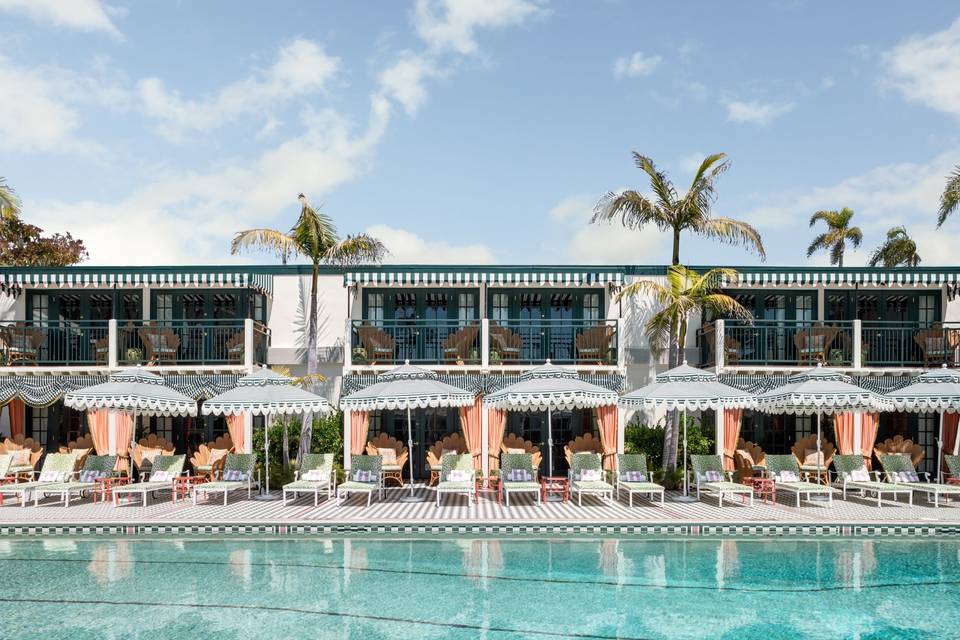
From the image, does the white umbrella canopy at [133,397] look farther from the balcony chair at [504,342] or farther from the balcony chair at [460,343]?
the balcony chair at [504,342]

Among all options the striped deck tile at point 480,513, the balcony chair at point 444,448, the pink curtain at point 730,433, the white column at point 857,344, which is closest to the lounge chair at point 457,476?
Result: the striped deck tile at point 480,513

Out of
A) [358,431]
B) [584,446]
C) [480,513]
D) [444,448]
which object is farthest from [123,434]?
[584,446]

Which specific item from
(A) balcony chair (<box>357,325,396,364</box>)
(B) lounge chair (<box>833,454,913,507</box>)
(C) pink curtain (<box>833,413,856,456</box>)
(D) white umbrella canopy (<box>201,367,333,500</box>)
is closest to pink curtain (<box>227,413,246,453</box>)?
(D) white umbrella canopy (<box>201,367,333,500</box>)

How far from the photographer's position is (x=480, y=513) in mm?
13609

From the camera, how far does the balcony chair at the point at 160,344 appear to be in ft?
60.4

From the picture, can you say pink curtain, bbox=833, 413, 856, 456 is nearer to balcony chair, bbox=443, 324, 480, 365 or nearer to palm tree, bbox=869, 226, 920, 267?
balcony chair, bbox=443, 324, 480, 365

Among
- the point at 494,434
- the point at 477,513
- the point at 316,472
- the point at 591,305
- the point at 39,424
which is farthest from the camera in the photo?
the point at 591,305

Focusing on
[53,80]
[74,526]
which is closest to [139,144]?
[53,80]

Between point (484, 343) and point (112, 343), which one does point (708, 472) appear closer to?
point (484, 343)

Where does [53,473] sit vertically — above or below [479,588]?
above

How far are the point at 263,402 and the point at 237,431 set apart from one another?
148 inches

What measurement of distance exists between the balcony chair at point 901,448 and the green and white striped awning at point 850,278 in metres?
4.00

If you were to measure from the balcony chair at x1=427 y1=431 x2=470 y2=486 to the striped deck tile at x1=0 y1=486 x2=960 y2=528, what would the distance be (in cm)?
242

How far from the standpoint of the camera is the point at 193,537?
12.5 metres
